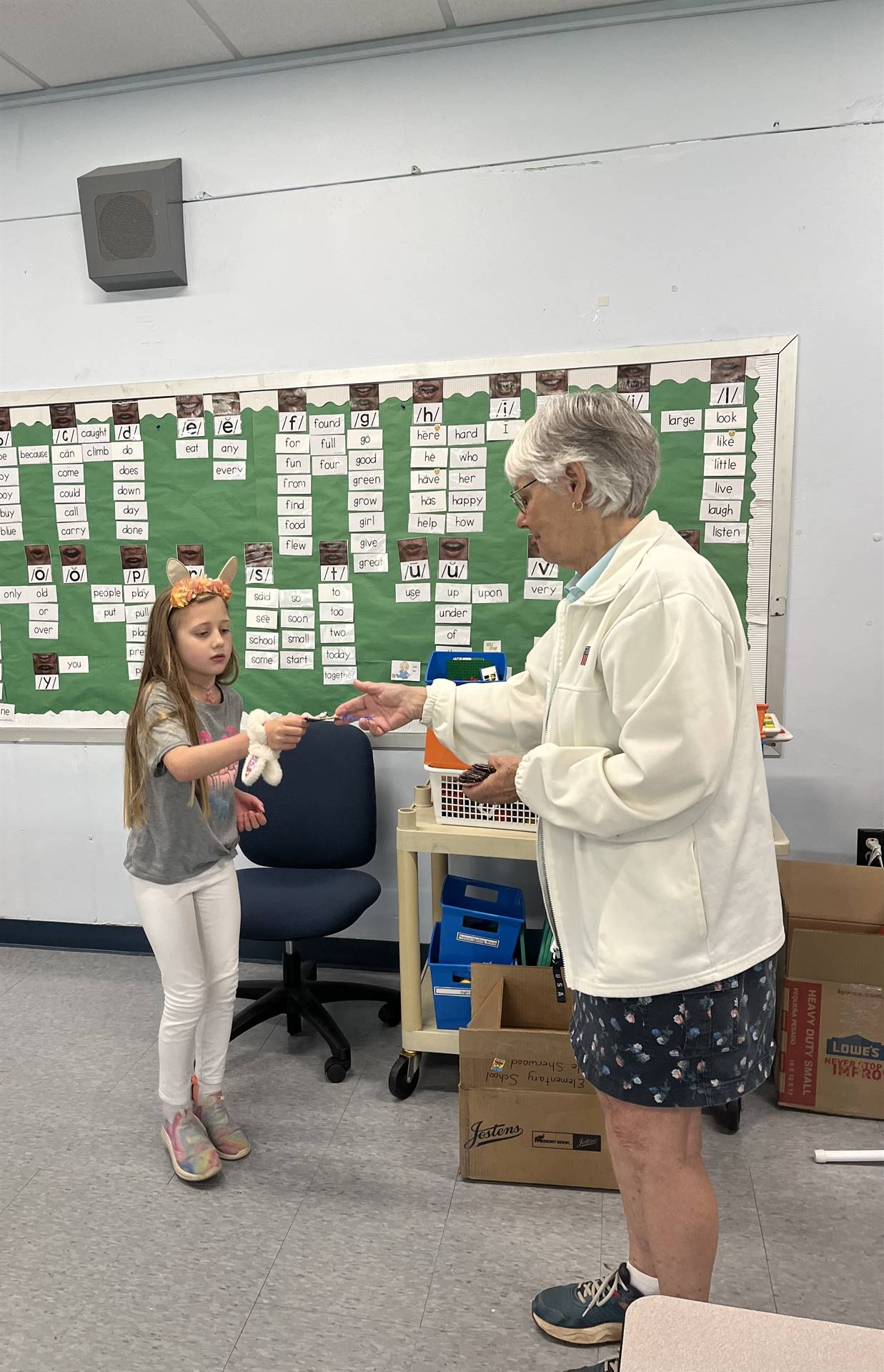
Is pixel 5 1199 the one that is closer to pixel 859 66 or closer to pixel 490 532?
pixel 490 532

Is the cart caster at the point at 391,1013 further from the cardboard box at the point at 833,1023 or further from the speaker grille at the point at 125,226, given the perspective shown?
the speaker grille at the point at 125,226

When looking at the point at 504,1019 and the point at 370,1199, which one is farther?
the point at 504,1019

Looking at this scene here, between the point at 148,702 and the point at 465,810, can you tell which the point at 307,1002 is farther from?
the point at 148,702

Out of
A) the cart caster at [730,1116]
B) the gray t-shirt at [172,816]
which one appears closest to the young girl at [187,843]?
the gray t-shirt at [172,816]

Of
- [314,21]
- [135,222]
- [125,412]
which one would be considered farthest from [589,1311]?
[314,21]

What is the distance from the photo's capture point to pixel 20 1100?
2363 millimetres

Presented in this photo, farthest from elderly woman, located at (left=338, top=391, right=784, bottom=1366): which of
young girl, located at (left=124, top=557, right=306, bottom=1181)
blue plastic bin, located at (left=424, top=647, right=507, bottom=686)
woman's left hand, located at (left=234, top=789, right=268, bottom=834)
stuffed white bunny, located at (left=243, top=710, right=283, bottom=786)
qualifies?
blue plastic bin, located at (left=424, top=647, right=507, bottom=686)

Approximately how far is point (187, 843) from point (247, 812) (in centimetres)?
24

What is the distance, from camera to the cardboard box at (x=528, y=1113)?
1952 mm

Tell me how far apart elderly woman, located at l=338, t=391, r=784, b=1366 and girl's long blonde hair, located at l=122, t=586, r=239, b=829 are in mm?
833

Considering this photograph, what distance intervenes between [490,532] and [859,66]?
5.33 feet

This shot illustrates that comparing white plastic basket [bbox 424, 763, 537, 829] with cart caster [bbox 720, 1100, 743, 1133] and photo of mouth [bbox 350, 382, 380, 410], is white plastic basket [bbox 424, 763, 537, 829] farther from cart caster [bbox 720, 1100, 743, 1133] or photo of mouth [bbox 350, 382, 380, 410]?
photo of mouth [bbox 350, 382, 380, 410]

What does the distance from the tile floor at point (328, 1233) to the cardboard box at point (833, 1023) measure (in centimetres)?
6

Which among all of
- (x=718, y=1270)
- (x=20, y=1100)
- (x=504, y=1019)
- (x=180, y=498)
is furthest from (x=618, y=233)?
(x=20, y=1100)
